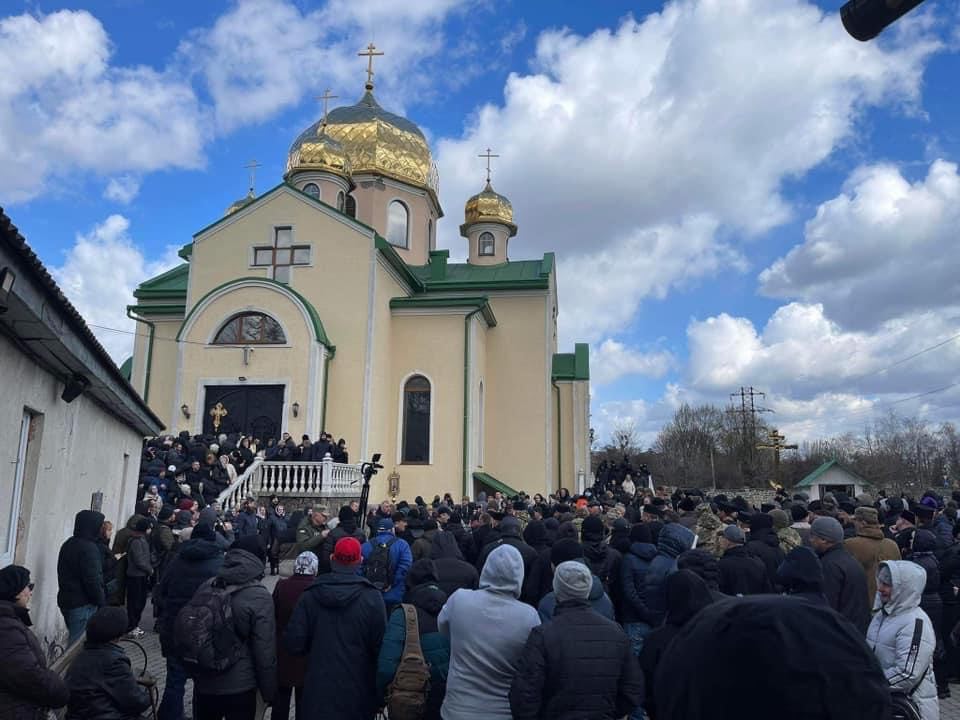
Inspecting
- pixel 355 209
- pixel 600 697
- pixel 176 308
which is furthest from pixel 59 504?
pixel 355 209

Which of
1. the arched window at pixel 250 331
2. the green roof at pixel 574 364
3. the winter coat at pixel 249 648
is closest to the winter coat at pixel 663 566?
the winter coat at pixel 249 648

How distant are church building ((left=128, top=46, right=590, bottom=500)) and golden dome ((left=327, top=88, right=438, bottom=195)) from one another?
7.01 feet

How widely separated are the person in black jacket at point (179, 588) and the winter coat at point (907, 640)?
4.42m

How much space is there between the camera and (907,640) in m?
4.07

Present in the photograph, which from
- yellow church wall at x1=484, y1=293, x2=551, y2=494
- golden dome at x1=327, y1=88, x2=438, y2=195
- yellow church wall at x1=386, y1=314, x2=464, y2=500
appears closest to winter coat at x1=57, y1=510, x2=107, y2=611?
yellow church wall at x1=386, y1=314, x2=464, y2=500

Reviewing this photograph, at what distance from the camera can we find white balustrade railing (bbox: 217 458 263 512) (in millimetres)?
15714

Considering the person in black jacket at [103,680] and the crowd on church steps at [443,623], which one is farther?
the person in black jacket at [103,680]

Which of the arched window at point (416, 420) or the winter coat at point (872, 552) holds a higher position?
the arched window at point (416, 420)

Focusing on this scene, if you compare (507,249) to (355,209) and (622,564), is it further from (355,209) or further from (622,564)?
(622,564)

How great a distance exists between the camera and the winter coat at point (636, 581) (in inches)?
234

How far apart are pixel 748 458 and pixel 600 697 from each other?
64792 millimetres

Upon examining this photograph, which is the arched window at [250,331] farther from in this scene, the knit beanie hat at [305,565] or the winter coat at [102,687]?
the winter coat at [102,687]

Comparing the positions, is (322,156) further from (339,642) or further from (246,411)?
(339,642)

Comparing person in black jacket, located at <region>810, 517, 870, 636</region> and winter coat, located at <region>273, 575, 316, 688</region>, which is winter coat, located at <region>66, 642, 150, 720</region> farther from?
person in black jacket, located at <region>810, 517, 870, 636</region>
